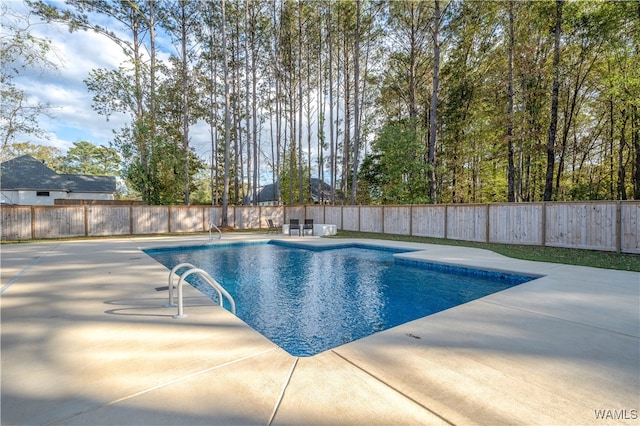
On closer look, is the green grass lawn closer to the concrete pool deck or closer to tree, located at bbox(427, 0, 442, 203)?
the concrete pool deck

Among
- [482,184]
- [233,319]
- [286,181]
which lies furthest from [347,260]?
[286,181]

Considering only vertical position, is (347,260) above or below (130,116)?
below

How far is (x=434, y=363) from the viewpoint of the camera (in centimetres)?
196

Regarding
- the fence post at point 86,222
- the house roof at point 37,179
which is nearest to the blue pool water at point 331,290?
the fence post at point 86,222

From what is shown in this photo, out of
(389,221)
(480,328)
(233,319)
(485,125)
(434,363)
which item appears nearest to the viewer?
(434,363)

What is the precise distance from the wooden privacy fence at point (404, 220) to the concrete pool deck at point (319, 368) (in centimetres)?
559

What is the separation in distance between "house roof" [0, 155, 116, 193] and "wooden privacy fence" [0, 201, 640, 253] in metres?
12.0

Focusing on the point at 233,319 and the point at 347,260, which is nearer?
the point at 233,319

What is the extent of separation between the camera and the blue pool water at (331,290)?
11.8ft

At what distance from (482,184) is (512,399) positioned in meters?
21.4

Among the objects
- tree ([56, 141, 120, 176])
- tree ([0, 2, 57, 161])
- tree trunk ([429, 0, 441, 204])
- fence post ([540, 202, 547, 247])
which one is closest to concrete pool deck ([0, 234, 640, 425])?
fence post ([540, 202, 547, 247])

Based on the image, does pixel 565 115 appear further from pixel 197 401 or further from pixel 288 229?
pixel 197 401

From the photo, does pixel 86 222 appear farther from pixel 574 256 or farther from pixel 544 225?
pixel 544 225

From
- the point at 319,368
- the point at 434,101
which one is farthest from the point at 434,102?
the point at 319,368
